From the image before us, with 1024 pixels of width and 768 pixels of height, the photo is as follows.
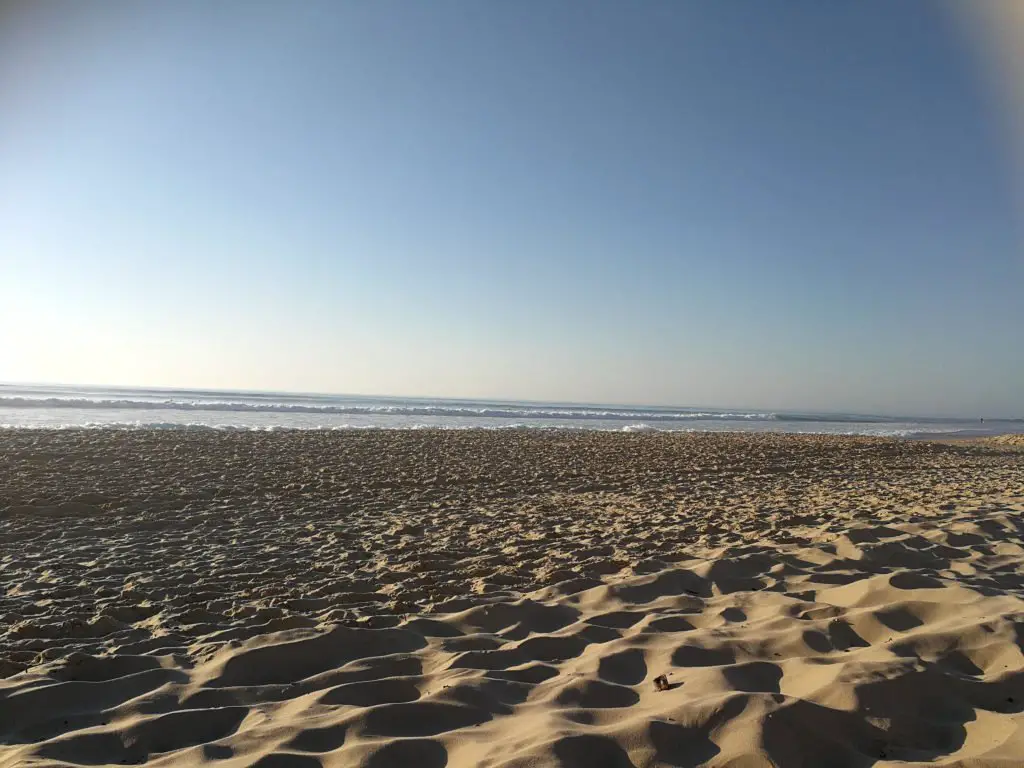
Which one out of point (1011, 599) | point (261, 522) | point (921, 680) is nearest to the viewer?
point (921, 680)

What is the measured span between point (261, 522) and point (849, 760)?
644cm

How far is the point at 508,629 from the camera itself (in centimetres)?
376

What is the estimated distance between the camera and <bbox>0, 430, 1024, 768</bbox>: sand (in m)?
2.39

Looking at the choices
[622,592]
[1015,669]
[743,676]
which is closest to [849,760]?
[743,676]

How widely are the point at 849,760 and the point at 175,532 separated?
6435 mm

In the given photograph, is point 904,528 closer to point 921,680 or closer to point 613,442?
point 921,680

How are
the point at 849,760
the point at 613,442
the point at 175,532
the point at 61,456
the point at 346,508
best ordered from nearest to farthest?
the point at 849,760, the point at 175,532, the point at 346,508, the point at 61,456, the point at 613,442

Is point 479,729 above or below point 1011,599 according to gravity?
below

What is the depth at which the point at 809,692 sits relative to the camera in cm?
264

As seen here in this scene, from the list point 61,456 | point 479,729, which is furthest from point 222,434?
point 479,729

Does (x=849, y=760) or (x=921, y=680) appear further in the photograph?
(x=921, y=680)

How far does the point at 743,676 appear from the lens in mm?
2887

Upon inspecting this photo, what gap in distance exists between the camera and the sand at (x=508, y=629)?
239 cm

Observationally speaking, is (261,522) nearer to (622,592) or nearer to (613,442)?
(622,592)
